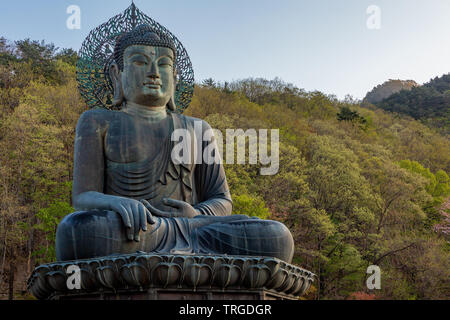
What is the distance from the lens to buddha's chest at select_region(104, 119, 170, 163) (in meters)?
6.56

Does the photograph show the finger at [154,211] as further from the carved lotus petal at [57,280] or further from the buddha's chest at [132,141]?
the carved lotus petal at [57,280]

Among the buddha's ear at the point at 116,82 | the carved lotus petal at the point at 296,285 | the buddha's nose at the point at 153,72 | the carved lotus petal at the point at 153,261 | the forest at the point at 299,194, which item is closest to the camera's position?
the carved lotus petal at the point at 153,261

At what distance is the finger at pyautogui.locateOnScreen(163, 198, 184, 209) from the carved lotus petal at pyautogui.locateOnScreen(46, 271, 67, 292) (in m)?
1.45

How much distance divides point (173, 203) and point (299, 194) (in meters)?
20.8

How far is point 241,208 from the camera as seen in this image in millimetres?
21406

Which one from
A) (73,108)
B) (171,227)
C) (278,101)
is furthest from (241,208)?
(278,101)

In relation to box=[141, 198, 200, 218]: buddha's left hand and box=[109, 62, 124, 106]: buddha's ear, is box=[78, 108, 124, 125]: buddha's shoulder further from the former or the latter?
box=[141, 198, 200, 218]: buddha's left hand

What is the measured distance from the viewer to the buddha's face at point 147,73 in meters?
6.80

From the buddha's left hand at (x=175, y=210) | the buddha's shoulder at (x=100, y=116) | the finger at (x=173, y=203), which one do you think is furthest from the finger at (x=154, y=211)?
the buddha's shoulder at (x=100, y=116)

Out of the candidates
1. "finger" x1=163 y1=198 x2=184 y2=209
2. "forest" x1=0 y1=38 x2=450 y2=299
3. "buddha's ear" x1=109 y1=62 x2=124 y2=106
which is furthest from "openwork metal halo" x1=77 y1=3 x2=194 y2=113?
"forest" x1=0 y1=38 x2=450 y2=299

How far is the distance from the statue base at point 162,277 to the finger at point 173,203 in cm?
121

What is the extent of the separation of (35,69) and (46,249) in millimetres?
16147

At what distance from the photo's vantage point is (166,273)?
503 centimetres

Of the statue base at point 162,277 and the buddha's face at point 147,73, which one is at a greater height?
the buddha's face at point 147,73
